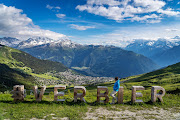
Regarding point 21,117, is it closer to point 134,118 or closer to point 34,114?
point 34,114

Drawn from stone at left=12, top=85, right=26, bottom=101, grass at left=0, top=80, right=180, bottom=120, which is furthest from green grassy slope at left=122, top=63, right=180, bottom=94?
stone at left=12, top=85, right=26, bottom=101

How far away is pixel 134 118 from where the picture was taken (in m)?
15.7

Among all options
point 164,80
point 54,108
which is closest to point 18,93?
point 54,108

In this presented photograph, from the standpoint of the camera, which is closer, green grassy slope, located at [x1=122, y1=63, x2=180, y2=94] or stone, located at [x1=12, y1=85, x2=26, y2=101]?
stone, located at [x1=12, y1=85, x2=26, y2=101]

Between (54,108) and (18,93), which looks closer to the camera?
(54,108)

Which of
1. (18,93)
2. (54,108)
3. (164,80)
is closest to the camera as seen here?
(54,108)

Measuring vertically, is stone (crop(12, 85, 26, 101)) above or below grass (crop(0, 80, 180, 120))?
above

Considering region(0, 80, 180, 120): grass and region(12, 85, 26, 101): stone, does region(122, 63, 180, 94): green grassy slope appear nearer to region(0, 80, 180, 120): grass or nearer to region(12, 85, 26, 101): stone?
region(0, 80, 180, 120): grass

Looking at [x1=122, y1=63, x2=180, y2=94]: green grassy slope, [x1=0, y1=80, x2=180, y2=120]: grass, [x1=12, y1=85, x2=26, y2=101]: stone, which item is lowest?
[x1=122, y1=63, x2=180, y2=94]: green grassy slope

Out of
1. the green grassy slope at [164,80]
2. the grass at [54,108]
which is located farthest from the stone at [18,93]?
the green grassy slope at [164,80]

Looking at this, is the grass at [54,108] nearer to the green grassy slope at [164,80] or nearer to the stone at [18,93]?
the stone at [18,93]

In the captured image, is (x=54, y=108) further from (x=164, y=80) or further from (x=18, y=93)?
(x=164, y=80)

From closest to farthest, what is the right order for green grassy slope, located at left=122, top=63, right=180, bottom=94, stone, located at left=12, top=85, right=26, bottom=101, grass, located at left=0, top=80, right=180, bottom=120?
grass, located at left=0, top=80, right=180, bottom=120 → stone, located at left=12, top=85, right=26, bottom=101 → green grassy slope, located at left=122, top=63, right=180, bottom=94

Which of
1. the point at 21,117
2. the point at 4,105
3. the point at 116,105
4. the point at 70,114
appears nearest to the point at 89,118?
the point at 70,114
